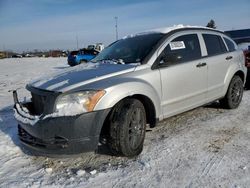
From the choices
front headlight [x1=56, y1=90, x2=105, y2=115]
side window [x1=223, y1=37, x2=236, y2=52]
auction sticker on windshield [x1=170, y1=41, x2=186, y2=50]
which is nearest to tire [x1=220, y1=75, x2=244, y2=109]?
side window [x1=223, y1=37, x2=236, y2=52]

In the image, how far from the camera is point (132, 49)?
4.95m

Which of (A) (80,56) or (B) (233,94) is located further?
(A) (80,56)

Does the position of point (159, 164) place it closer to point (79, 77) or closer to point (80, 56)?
point (79, 77)

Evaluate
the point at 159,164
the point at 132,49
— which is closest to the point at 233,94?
the point at 132,49

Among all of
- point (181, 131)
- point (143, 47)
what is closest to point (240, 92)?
point (181, 131)

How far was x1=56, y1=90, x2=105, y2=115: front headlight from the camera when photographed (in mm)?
3545

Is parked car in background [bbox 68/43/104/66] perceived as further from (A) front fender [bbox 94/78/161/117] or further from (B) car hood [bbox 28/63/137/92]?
(A) front fender [bbox 94/78/161/117]

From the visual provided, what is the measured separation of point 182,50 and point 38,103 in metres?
2.40

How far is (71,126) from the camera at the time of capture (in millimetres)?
3521

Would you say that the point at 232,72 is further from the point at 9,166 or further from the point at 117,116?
the point at 9,166

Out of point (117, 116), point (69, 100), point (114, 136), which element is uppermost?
A: point (69, 100)

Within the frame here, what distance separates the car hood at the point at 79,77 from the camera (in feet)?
12.4

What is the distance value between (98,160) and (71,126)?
744 mm

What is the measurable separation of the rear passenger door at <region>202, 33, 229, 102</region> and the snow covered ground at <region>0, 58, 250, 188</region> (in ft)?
2.22
